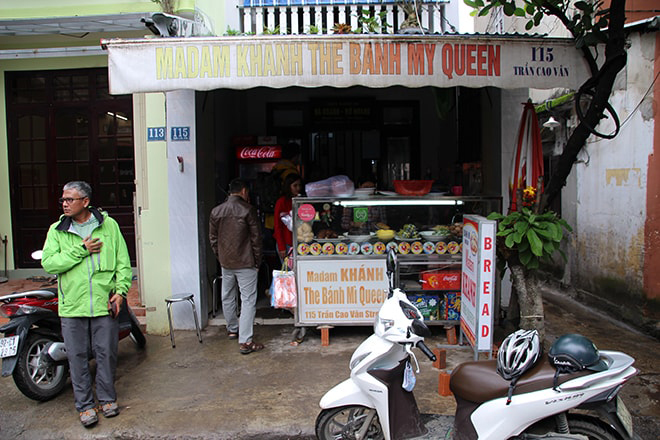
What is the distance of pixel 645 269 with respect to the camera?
6.04 metres

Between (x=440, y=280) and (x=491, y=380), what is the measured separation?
8.89ft

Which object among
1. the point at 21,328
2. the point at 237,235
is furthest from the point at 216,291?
the point at 21,328

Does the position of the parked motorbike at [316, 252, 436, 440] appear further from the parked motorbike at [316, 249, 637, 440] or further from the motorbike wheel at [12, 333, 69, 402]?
the motorbike wheel at [12, 333, 69, 402]

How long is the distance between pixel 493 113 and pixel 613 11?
79.9 inches

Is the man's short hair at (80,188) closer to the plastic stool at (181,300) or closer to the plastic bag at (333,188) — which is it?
the plastic stool at (181,300)

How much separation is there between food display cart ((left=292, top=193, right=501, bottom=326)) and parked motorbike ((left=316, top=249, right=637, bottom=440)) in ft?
6.68

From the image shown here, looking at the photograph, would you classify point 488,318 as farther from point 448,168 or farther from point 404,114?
point 404,114

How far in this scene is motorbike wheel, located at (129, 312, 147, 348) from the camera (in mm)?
5092

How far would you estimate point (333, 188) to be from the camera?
5543mm

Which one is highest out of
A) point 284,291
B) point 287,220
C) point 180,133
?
point 180,133

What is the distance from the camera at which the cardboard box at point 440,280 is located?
5.45m

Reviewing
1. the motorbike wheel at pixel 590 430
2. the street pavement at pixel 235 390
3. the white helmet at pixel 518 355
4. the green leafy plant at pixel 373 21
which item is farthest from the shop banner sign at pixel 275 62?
the motorbike wheel at pixel 590 430

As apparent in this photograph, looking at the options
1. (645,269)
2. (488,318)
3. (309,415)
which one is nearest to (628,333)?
(645,269)

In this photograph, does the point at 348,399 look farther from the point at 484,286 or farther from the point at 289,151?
the point at 289,151
